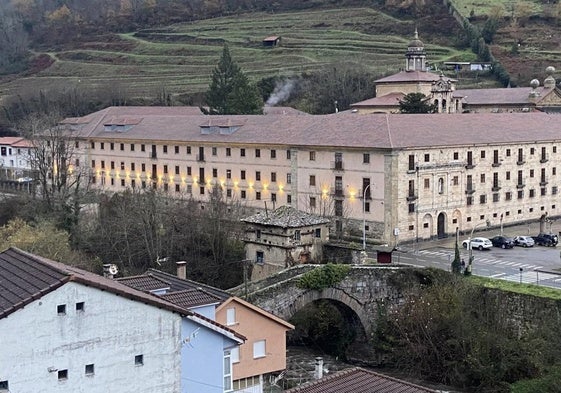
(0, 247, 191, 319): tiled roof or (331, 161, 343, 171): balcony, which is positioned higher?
(0, 247, 191, 319): tiled roof

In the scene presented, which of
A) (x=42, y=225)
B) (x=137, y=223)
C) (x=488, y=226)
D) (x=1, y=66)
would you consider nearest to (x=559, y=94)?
(x=488, y=226)

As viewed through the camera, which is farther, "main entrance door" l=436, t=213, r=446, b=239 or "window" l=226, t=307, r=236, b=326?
"main entrance door" l=436, t=213, r=446, b=239

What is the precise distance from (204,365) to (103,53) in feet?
438

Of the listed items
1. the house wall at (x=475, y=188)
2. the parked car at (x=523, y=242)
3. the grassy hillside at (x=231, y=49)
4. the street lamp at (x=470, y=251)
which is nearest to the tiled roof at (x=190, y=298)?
the street lamp at (x=470, y=251)

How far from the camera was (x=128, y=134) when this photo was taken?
3167 inches

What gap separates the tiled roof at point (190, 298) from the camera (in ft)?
80.2

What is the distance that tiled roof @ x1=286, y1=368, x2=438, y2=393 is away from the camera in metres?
20.1

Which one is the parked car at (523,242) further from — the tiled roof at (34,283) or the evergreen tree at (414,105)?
the tiled roof at (34,283)

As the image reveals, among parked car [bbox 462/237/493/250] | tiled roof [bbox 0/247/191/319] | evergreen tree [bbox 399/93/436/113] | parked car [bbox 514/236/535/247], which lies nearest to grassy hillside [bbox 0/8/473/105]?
evergreen tree [bbox 399/93/436/113]

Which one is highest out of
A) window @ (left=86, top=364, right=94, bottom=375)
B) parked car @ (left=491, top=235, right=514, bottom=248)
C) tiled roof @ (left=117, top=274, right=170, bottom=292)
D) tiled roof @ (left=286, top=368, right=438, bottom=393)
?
window @ (left=86, top=364, right=94, bottom=375)

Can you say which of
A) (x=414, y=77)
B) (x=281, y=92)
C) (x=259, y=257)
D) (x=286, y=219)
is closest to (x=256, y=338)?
(x=286, y=219)

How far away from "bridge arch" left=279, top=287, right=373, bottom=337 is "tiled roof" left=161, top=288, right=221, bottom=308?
1631 centimetres

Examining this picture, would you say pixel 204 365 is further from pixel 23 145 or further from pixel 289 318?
pixel 23 145

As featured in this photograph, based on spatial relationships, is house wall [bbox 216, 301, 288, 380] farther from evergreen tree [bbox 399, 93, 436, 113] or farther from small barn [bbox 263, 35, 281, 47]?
small barn [bbox 263, 35, 281, 47]
